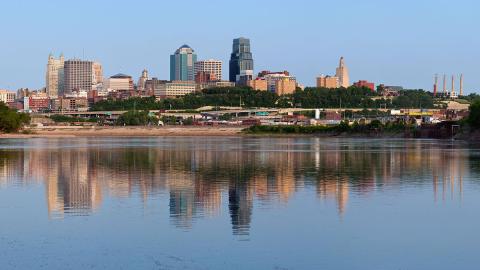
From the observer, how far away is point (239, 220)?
22.8m

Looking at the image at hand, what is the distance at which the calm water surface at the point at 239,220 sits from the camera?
1750 centimetres

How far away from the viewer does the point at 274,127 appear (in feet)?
547

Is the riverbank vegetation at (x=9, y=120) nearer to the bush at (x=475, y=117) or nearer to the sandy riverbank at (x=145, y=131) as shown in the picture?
the sandy riverbank at (x=145, y=131)

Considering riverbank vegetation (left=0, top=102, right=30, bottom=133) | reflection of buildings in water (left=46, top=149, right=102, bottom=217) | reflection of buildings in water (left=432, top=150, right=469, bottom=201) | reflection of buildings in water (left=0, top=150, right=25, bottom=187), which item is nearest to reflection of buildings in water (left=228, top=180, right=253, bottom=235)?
reflection of buildings in water (left=46, top=149, right=102, bottom=217)

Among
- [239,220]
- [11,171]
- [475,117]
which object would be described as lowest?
[11,171]

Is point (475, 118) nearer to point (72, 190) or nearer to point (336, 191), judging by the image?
point (336, 191)

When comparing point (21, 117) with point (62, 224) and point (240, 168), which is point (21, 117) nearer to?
point (240, 168)

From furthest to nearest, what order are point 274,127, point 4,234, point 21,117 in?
point 274,127
point 21,117
point 4,234

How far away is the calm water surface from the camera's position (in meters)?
17.5

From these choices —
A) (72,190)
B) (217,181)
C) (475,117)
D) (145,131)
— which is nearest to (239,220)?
(72,190)

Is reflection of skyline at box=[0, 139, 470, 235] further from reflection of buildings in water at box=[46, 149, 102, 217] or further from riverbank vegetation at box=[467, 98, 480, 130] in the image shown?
riverbank vegetation at box=[467, 98, 480, 130]

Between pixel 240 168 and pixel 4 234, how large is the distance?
24.3 metres

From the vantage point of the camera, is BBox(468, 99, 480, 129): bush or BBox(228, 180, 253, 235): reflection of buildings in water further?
BBox(468, 99, 480, 129): bush

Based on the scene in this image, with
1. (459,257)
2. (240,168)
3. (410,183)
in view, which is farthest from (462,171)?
(459,257)
